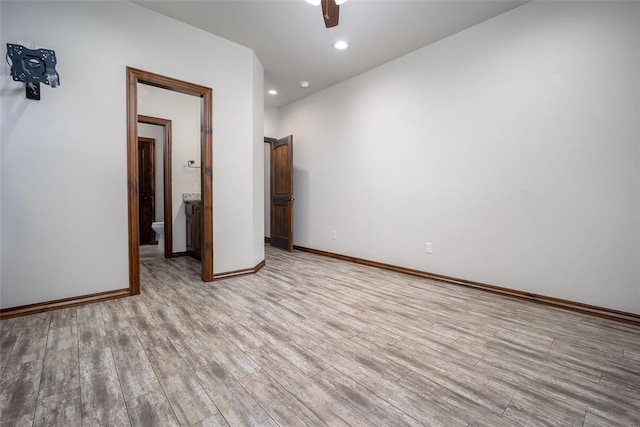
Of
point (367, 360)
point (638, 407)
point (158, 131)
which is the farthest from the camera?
point (158, 131)

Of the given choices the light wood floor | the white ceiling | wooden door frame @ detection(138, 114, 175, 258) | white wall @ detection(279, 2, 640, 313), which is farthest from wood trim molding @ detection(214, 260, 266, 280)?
the white ceiling

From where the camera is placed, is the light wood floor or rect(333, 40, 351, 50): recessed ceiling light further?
rect(333, 40, 351, 50): recessed ceiling light

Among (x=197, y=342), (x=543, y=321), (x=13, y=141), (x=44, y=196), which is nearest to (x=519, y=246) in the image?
(x=543, y=321)

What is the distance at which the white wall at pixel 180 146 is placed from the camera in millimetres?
4301

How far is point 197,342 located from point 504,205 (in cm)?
294

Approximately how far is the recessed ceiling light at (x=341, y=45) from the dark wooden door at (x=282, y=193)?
174 centimetres

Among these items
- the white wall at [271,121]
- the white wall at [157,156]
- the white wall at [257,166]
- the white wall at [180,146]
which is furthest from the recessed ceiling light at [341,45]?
the white wall at [157,156]

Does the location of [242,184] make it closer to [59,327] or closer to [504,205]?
[59,327]

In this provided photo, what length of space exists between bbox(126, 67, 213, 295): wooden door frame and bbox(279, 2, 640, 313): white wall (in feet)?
6.87

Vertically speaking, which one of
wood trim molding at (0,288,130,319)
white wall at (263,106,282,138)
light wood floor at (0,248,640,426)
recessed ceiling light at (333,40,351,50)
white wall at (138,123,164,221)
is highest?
recessed ceiling light at (333,40,351,50)

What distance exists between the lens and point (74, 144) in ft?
7.83

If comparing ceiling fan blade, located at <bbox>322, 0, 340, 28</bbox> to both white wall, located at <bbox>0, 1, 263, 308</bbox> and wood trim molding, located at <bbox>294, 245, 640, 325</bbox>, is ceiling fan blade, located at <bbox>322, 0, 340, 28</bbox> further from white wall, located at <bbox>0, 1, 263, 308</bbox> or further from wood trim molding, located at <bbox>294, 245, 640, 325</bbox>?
wood trim molding, located at <bbox>294, 245, 640, 325</bbox>

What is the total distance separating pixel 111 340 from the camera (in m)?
1.85

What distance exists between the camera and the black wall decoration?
205 centimetres
